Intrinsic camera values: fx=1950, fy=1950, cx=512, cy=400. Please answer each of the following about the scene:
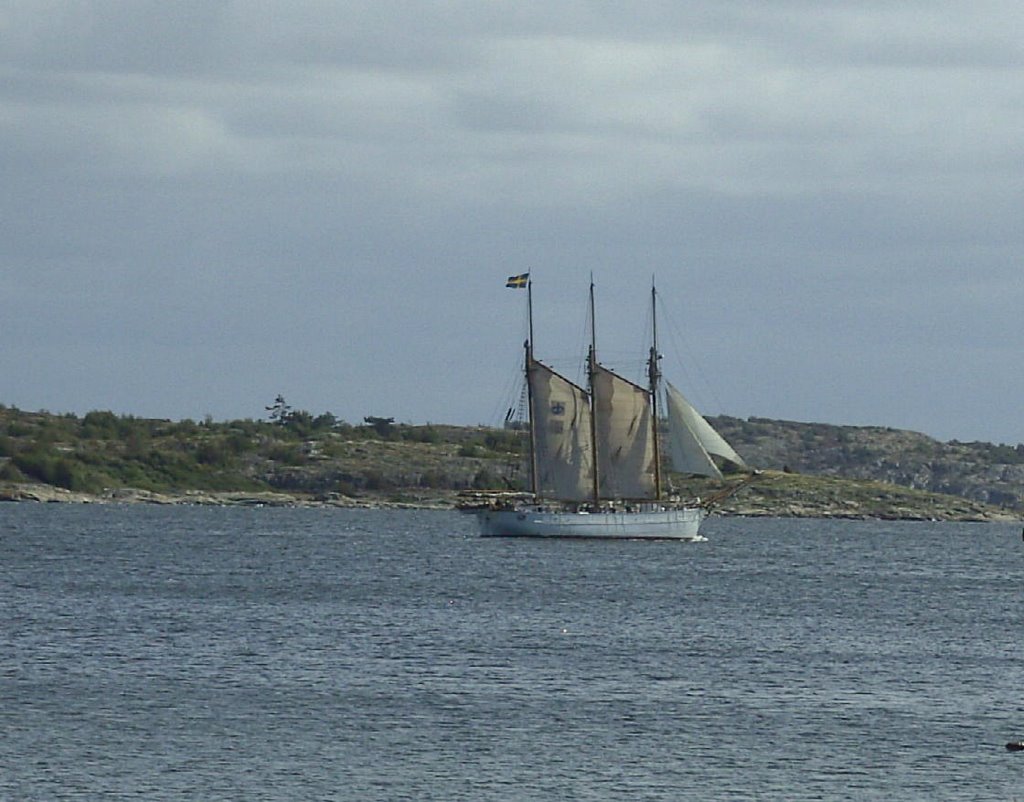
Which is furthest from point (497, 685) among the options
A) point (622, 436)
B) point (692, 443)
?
point (622, 436)

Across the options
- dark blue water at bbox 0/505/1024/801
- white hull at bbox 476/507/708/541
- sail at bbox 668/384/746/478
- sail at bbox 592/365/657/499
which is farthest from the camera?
white hull at bbox 476/507/708/541

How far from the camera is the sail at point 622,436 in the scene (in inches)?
5089

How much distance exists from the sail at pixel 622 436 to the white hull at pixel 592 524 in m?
1.86

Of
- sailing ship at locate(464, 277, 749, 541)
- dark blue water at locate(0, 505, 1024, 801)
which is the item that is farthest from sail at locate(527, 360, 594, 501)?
dark blue water at locate(0, 505, 1024, 801)

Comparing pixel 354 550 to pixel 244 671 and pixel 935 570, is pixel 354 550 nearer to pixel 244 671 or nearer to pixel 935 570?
pixel 935 570

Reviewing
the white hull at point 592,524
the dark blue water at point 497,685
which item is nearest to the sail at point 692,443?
the white hull at point 592,524

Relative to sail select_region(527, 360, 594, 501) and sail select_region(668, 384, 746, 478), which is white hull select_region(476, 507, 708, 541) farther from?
sail select_region(668, 384, 746, 478)

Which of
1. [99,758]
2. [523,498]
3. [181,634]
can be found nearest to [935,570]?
[523,498]

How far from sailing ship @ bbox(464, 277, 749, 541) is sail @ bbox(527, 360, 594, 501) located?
0.21ft

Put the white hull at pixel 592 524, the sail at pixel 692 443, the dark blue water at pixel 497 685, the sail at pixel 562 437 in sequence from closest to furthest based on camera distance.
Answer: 1. the dark blue water at pixel 497 685
2. the sail at pixel 692 443
3. the sail at pixel 562 437
4. the white hull at pixel 592 524

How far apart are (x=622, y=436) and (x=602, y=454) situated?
1.81m

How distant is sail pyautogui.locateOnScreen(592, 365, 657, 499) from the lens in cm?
12925

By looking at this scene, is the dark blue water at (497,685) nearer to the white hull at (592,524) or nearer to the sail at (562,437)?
the sail at (562,437)

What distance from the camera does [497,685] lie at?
5134 cm
